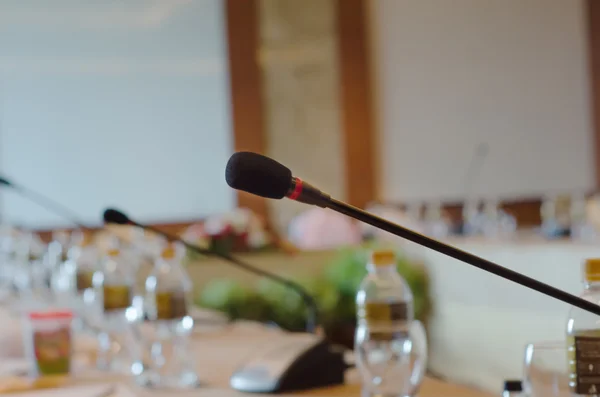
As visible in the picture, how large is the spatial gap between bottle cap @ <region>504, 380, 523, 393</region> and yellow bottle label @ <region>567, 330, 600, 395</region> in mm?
127

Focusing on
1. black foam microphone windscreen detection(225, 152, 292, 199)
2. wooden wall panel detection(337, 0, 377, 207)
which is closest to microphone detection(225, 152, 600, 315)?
black foam microphone windscreen detection(225, 152, 292, 199)

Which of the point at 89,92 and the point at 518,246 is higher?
the point at 89,92

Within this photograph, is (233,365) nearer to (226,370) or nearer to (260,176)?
(226,370)

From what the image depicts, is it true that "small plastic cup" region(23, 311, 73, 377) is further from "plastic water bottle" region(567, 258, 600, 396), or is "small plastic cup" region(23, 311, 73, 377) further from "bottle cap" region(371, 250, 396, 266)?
"plastic water bottle" region(567, 258, 600, 396)

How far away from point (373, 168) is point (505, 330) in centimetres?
476

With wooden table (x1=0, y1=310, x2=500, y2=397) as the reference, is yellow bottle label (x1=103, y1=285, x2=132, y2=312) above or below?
above

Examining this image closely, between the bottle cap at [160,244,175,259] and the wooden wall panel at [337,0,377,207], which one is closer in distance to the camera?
the bottle cap at [160,244,175,259]

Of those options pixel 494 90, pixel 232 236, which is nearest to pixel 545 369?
pixel 232 236

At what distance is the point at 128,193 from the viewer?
733 centimetres

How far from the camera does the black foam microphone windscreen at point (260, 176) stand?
3.07ft

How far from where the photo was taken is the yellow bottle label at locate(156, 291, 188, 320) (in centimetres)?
191

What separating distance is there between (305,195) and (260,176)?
48 millimetres

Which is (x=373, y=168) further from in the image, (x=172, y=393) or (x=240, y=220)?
(x=172, y=393)

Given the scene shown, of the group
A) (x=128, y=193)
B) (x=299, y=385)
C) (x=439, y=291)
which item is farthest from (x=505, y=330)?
(x=128, y=193)
